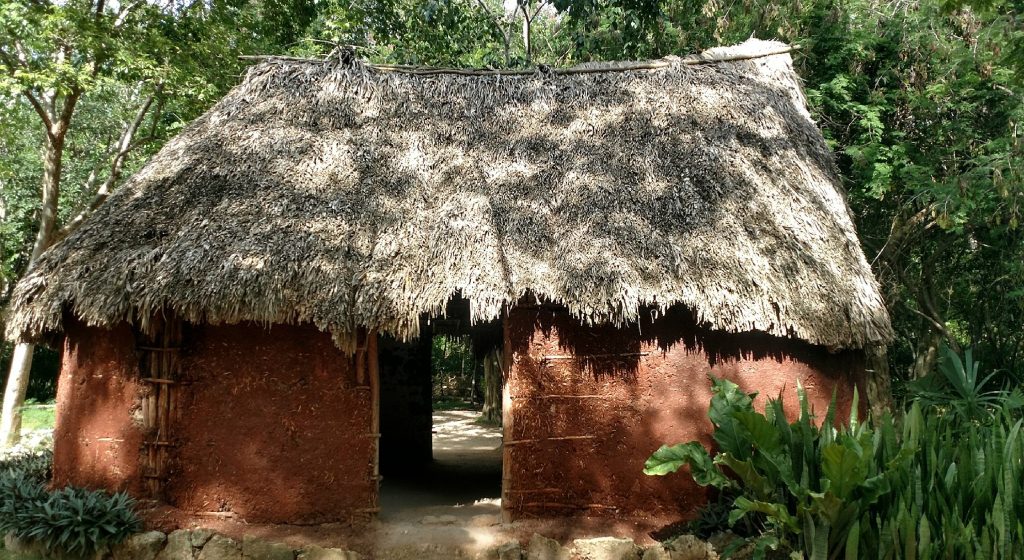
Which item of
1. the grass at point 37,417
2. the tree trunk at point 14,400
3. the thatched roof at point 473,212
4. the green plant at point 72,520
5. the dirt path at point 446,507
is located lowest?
the dirt path at point 446,507

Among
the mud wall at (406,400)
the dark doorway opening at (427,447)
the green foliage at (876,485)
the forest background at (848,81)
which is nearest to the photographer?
the green foliage at (876,485)

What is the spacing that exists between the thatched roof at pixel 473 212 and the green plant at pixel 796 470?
107 cm

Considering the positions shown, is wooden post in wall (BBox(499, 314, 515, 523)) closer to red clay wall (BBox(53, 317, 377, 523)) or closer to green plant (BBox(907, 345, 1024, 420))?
red clay wall (BBox(53, 317, 377, 523))

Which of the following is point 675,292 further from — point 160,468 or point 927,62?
point 927,62

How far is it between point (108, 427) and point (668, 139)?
225 inches

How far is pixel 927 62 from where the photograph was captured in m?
10.2

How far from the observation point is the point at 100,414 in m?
6.02

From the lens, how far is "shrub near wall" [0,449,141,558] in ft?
17.7

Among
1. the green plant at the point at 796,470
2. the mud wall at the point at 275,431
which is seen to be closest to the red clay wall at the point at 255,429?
the mud wall at the point at 275,431

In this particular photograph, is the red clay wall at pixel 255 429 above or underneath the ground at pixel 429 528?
above

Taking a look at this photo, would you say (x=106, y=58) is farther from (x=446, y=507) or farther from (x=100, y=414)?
(x=446, y=507)

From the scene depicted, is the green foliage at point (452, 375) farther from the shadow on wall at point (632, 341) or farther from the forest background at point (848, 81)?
the shadow on wall at point (632, 341)

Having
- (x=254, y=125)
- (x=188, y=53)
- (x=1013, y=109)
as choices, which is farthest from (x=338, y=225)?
(x=1013, y=109)

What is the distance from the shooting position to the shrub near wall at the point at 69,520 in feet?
17.7
